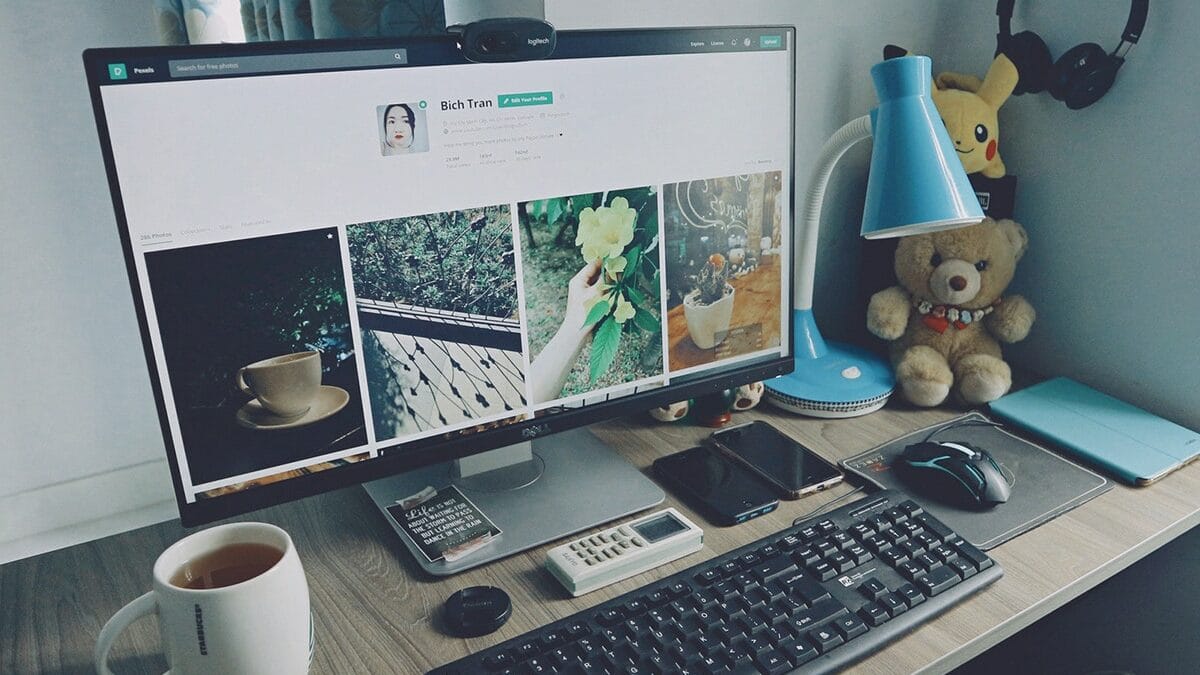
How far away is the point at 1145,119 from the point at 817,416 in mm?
505

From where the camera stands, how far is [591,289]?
0.82 m

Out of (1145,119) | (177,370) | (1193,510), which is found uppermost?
(1145,119)

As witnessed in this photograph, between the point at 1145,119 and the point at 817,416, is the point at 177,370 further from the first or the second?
the point at 1145,119

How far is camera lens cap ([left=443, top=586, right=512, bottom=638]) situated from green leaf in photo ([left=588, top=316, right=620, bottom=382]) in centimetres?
23

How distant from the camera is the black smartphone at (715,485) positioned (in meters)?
0.83

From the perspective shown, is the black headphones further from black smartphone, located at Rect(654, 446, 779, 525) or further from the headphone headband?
black smartphone, located at Rect(654, 446, 779, 525)

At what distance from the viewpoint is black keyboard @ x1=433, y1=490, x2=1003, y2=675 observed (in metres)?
0.63

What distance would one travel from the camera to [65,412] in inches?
36.7

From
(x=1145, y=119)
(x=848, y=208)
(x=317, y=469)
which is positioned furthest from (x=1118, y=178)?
(x=317, y=469)

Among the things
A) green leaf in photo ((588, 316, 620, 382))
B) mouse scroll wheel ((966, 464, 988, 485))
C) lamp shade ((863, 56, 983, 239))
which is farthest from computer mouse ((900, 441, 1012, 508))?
green leaf in photo ((588, 316, 620, 382))

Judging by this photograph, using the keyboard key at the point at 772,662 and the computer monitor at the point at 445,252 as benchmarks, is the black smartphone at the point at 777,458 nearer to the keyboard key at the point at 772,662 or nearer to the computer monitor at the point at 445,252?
the computer monitor at the point at 445,252

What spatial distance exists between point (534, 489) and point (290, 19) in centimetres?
55

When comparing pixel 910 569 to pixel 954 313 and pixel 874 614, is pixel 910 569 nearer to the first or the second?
pixel 874 614

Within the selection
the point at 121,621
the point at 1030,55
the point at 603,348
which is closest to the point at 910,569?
the point at 603,348
